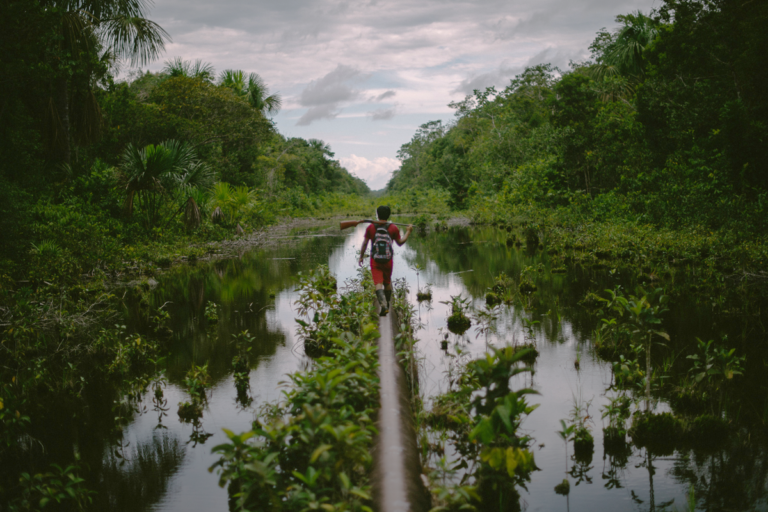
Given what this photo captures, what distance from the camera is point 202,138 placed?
24172 millimetres

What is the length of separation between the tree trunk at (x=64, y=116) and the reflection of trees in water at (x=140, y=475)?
1313 cm

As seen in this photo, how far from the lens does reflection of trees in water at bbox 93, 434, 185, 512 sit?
13.3 feet

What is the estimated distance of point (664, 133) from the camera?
1647 cm

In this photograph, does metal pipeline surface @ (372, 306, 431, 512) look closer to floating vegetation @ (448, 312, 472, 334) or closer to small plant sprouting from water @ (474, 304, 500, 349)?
small plant sprouting from water @ (474, 304, 500, 349)

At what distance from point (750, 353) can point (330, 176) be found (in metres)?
65.5

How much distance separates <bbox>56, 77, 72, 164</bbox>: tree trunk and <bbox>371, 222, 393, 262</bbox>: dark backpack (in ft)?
40.1

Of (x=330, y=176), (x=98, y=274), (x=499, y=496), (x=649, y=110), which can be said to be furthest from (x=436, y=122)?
(x=499, y=496)

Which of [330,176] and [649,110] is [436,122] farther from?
[649,110]

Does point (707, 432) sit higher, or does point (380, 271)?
point (380, 271)

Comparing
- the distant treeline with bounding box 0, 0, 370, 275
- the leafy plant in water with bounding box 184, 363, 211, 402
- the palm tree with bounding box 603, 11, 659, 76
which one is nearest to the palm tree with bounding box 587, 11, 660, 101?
the palm tree with bounding box 603, 11, 659, 76

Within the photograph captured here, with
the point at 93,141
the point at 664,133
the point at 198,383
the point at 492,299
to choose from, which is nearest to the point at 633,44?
the point at 664,133

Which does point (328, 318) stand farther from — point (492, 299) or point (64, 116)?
point (64, 116)

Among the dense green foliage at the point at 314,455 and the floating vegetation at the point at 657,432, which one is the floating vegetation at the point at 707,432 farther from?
the dense green foliage at the point at 314,455

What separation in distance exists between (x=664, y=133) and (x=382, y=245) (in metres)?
13.2
